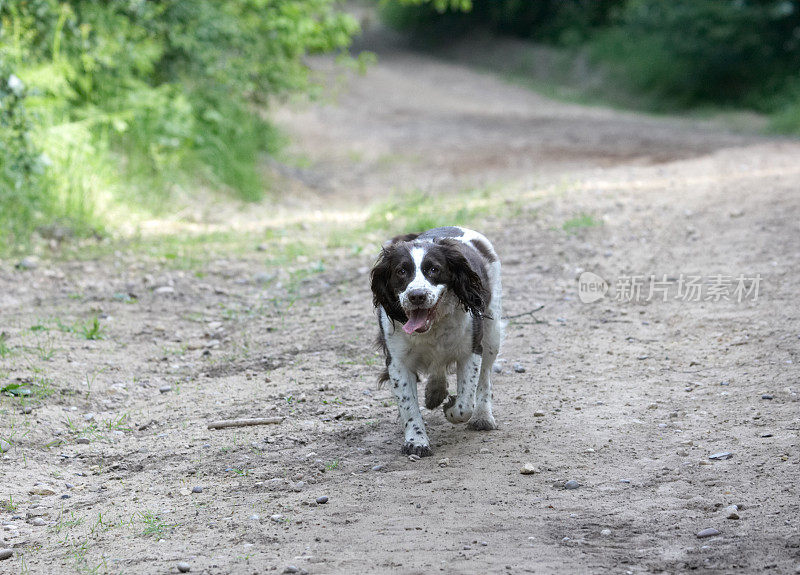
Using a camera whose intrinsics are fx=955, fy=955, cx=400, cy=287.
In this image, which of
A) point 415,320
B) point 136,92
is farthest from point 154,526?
point 136,92

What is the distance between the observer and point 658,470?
4488 millimetres

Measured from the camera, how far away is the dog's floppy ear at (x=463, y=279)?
191 inches

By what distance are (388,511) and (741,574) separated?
1.48 metres

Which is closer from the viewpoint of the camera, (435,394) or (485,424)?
(485,424)

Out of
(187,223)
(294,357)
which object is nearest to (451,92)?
(187,223)

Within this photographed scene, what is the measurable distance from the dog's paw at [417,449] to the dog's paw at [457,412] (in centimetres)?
25

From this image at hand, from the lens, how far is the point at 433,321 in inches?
192

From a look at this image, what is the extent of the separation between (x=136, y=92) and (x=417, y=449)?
7697 mm

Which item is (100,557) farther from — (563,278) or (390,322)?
(563,278)

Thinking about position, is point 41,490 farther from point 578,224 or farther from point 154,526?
point 578,224

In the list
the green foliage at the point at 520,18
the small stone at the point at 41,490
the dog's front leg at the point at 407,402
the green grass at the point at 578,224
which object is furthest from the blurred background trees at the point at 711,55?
the small stone at the point at 41,490

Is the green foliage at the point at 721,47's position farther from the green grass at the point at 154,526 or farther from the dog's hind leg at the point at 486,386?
the green grass at the point at 154,526

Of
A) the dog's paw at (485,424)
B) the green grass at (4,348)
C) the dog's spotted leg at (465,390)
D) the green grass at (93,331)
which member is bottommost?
the green grass at (93,331)

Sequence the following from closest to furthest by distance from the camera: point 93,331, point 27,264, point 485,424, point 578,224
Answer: point 485,424 < point 93,331 < point 27,264 < point 578,224
